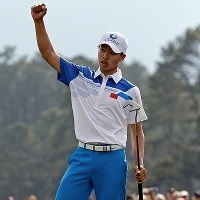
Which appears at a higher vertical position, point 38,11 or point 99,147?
point 38,11

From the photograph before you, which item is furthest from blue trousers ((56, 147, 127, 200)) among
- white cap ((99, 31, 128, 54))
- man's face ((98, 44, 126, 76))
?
white cap ((99, 31, 128, 54))

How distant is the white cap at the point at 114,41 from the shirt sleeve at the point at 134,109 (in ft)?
1.24

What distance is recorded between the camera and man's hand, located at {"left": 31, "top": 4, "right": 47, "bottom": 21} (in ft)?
31.9

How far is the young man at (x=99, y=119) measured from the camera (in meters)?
9.88

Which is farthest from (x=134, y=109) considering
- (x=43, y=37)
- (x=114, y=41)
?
(x=43, y=37)

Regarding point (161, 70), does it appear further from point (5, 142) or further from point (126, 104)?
point (126, 104)

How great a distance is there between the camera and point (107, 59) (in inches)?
393

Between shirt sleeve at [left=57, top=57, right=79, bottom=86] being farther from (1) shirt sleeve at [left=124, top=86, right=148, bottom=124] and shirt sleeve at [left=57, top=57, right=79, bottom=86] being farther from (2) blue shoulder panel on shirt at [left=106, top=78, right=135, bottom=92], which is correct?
(1) shirt sleeve at [left=124, top=86, right=148, bottom=124]

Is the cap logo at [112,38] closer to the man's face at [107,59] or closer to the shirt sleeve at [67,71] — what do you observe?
the man's face at [107,59]

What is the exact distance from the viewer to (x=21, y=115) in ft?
404

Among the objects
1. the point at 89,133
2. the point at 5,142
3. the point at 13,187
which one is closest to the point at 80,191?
the point at 89,133

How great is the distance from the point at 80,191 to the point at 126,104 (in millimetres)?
858

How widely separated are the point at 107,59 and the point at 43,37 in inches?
23.4

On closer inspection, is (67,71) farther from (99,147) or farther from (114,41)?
(99,147)
